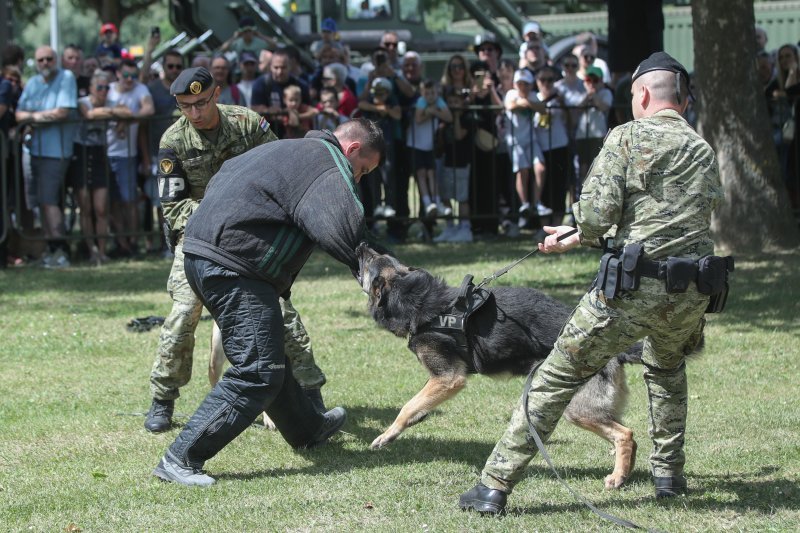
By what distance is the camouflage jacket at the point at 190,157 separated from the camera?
615cm

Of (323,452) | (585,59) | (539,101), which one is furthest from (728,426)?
(585,59)

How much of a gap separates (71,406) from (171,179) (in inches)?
70.7

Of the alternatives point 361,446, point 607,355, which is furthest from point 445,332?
point 607,355

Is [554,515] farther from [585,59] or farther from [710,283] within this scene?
[585,59]

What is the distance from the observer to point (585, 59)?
46.1 ft

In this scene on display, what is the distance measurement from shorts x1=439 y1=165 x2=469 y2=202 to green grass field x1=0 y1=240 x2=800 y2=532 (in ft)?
12.2

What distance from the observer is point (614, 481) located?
5.21 metres

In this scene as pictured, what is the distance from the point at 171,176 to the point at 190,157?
0.51 ft

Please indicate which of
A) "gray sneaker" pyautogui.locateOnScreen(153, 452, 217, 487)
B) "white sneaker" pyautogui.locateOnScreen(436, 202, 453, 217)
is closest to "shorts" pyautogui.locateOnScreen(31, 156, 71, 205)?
"white sneaker" pyautogui.locateOnScreen(436, 202, 453, 217)

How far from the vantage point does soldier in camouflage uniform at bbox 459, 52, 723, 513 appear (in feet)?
14.3

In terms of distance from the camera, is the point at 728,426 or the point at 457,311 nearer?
the point at 457,311

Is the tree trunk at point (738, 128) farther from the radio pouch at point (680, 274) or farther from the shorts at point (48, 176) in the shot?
the radio pouch at point (680, 274)

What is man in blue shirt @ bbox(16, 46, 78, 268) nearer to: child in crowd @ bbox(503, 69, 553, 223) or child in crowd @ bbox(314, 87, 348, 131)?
child in crowd @ bbox(314, 87, 348, 131)

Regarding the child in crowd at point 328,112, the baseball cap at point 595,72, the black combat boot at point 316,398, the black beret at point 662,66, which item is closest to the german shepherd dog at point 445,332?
the black combat boot at point 316,398
